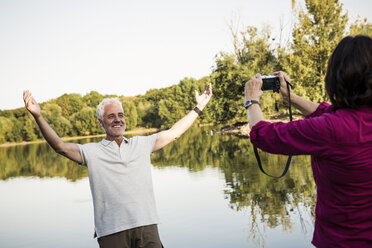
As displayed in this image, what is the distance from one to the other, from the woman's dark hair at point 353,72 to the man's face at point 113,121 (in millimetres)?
1594

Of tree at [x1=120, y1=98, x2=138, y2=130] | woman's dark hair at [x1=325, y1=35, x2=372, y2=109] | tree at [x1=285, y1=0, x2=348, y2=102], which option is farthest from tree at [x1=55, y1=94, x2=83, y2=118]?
woman's dark hair at [x1=325, y1=35, x2=372, y2=109]

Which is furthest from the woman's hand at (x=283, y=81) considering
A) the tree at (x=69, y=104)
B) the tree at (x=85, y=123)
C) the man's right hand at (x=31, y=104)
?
the tree at (x=69, y=104)

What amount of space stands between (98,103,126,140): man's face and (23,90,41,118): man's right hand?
523mm

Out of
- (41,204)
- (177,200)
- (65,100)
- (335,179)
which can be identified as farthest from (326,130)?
(65,100)

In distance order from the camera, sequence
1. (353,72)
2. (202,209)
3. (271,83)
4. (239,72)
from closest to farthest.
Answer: (353,72)
(271,83)
(202,209)
(239,72)

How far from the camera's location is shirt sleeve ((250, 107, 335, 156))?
1.46m

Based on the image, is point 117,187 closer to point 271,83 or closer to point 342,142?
point 271,83

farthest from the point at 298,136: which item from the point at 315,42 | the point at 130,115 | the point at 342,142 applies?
the point at 130,115

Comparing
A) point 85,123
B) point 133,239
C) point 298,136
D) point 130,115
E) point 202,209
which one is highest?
point 130,115

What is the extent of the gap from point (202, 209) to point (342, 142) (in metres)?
5.91

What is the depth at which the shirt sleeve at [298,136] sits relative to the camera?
4.78 ft

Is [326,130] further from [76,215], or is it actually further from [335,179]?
[76,215]

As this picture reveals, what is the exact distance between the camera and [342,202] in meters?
1.53

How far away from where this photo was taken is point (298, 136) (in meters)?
1.49
